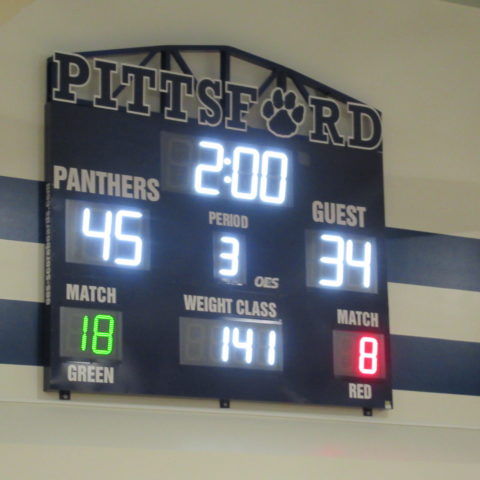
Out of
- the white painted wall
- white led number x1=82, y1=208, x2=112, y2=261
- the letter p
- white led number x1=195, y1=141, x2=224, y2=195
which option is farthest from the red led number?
the letter p

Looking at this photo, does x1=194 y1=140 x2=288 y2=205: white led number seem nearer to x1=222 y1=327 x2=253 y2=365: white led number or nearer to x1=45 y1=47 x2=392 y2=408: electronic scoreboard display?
x1=45 y1=47 x2=392 y2=408: electronic scoreboard display

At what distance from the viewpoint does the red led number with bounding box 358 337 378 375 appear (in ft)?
18.0

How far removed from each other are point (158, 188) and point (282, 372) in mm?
822

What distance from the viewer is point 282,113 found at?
5.62 metres

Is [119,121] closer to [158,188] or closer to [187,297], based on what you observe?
[158,188]

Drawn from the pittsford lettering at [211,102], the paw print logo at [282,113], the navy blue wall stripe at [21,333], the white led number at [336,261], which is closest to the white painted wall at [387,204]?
the navy blue wall stripe at [21,333]

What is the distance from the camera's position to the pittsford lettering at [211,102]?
5215 mm

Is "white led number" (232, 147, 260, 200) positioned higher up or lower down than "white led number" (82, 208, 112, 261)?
higher up

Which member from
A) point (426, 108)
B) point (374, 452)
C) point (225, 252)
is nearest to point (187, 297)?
point (225, 252)

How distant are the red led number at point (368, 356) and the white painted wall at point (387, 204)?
0.60 feet

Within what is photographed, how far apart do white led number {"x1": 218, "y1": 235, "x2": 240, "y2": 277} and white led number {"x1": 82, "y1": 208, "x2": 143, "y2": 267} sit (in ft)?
1.09

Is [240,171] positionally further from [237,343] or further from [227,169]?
[237,343]

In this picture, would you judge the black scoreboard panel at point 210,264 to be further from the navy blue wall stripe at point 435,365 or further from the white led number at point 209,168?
the navy blue wall stripe at point 435,365

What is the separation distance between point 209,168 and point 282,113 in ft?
1.48
